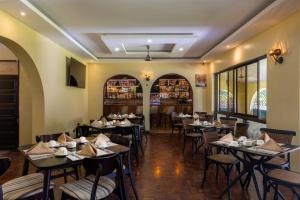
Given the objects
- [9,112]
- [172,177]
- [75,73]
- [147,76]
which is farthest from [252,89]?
[9,112]

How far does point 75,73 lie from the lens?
300 inches

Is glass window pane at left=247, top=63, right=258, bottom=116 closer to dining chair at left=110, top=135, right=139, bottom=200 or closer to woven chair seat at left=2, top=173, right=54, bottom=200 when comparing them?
dining chair at left=110, top=135, right=139, bottom=200

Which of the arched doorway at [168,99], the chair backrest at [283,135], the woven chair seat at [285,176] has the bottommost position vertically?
the woven chair seat at [285,176]

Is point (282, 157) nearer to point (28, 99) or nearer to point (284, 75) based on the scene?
point (284, 75)

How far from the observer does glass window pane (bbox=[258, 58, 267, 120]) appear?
5.31 metres

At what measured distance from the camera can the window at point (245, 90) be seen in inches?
216

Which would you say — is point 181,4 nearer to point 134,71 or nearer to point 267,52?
point 267,52

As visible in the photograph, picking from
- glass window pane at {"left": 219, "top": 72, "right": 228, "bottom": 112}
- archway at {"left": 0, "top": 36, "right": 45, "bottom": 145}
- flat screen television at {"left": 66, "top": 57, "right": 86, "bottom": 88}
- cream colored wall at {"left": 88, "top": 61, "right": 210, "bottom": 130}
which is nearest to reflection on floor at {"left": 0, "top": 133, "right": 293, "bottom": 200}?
archway at {"left": 0, "top": 36, "right": 45, "bottom": 145}

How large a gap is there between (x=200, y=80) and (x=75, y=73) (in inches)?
191

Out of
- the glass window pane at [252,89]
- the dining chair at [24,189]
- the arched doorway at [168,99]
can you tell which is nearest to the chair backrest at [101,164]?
the dining chair at [24,189]

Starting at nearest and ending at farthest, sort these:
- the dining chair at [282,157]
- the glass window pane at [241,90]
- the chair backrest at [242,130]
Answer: the dining chair at [282,157] < the chair backrest at [242,130] < the glass window pane at [241,90]

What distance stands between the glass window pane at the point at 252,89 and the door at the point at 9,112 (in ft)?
19.6

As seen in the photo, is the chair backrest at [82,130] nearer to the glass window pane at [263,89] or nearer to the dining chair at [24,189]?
the dining chair at [24,189]

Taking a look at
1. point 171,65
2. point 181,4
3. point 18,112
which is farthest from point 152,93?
point 181,4
